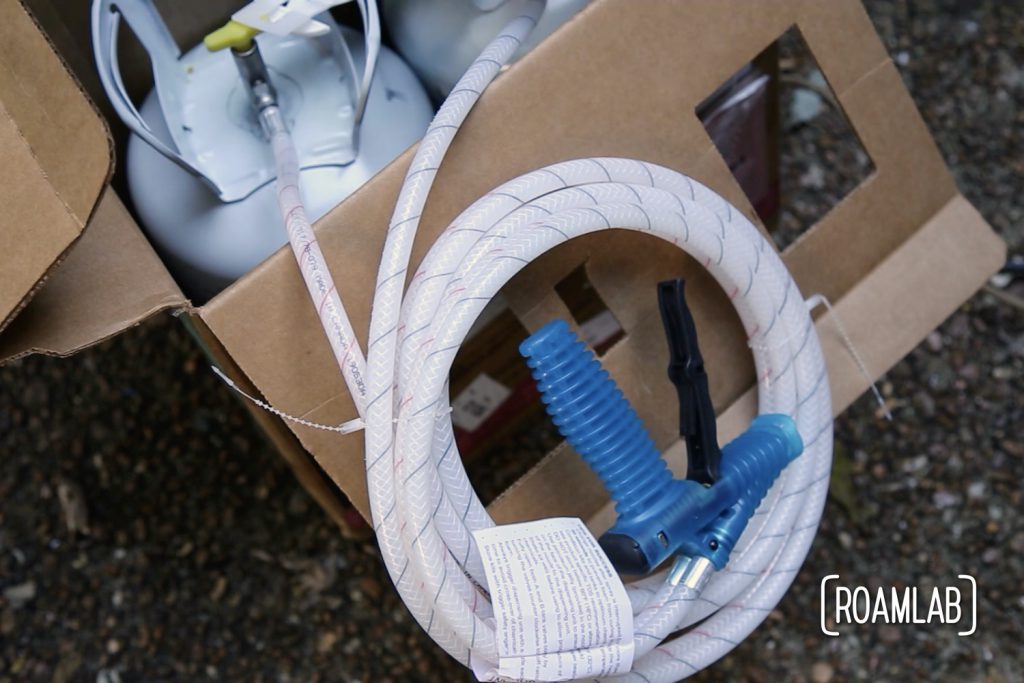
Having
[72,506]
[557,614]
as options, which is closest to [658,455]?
[557,614]

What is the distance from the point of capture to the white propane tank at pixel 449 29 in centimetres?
79

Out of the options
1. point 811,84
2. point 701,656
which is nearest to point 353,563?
point 701,656

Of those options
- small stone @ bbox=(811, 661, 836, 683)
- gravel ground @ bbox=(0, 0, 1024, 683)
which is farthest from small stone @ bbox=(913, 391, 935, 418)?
small stone @ bbox=(811, 661, 836, 683)

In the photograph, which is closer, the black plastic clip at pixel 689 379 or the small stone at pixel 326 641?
the black plastic clip at pixel 689 379

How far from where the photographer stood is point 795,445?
0.72 metres

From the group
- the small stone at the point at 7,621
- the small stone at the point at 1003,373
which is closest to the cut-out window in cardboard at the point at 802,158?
the small stone at the point at 1003,373

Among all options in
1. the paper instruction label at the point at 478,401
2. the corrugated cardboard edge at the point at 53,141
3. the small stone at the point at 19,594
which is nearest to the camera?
the corrugated cardboard edge at the point at 53,141

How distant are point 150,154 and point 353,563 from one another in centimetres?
50

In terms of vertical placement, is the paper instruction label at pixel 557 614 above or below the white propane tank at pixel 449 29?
below

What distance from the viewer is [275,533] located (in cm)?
112

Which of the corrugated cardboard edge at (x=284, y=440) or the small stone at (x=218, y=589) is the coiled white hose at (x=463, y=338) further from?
the small stone at (x=218, y=589)

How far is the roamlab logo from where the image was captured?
3.46 feet

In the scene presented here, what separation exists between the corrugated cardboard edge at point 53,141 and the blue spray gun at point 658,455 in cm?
27

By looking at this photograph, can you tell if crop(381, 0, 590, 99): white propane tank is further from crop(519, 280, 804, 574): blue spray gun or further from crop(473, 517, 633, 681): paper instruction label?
crop(473, 517, 633, 681): paper instruction label
